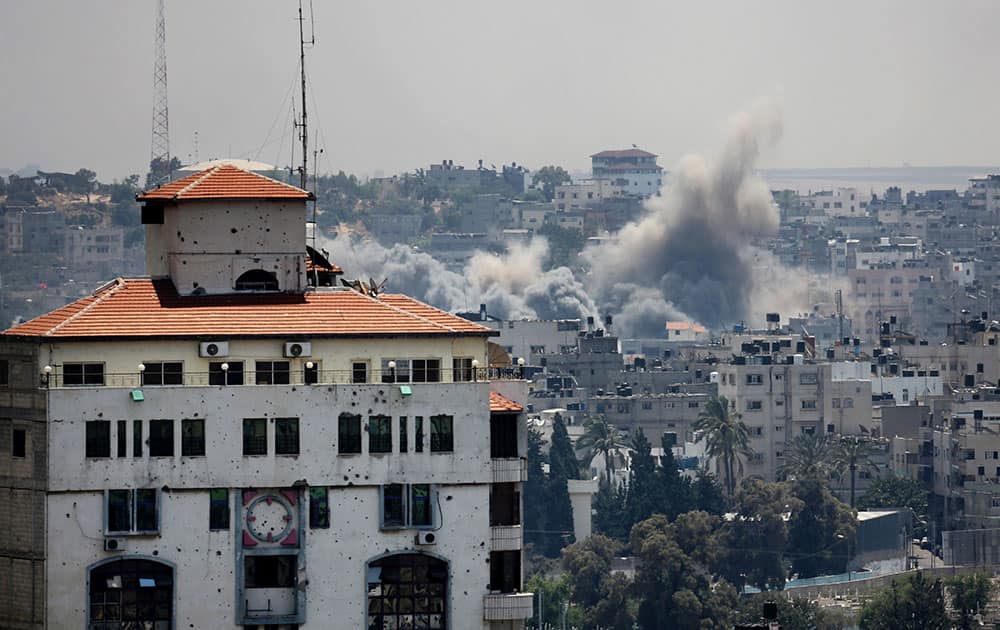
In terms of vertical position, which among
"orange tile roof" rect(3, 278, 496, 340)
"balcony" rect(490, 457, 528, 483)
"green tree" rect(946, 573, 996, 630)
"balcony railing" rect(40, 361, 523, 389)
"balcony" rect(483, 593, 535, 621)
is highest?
"orange tile roof" rect(3, 278, 496, 340)

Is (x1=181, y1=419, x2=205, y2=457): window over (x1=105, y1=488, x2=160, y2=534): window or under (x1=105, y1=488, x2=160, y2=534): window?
over

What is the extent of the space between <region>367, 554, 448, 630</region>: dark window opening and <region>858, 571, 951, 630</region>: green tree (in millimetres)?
101297

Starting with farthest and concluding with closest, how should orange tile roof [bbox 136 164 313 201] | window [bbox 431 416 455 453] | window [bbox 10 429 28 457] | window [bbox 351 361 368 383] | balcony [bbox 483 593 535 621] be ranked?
orange tile roof [bbox 136 164 313 201] < window [bbox 351 361 368 383] < window [bbox 431 416 455 453] < balcony [bbox 483 593 535 621] < window [bbox 10 429 28 457]

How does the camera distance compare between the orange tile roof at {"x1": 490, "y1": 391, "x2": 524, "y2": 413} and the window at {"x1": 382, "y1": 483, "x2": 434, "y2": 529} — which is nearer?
the window at {"x1": 382, "y1": 483, "x2": 434, "y2": 529}

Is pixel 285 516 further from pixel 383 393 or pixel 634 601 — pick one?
pixel 634 601

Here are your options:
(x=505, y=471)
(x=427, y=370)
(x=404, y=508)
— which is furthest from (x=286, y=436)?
(x=505, y=471)

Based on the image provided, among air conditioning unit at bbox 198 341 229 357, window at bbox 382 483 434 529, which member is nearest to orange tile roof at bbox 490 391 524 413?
window at bbox 382 483 434 529

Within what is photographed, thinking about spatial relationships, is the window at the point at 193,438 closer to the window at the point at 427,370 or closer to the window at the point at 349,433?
the window at the point at 349,433

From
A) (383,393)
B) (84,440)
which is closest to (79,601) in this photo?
(84,440)

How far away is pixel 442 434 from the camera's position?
72188 millimetres

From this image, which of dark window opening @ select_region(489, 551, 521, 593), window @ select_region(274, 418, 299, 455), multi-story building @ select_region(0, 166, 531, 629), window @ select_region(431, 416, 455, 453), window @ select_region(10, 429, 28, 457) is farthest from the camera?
dark window opening @ select_region(489, 551, 521, 593)

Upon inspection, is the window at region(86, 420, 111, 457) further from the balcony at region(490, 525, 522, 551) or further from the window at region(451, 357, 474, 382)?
the balcony at region(490, 525, 522, 551)

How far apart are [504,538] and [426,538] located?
180 centimetres

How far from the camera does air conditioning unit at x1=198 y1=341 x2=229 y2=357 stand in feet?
236
